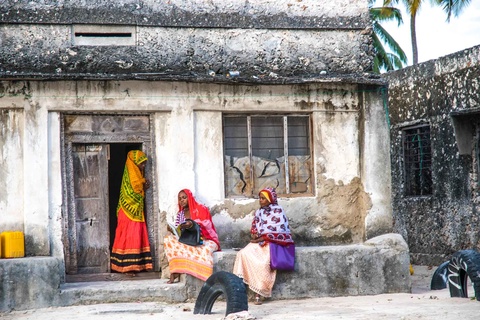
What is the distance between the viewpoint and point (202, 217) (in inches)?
401

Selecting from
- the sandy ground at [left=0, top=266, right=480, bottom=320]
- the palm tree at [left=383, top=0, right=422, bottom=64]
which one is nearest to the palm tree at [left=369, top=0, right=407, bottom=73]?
the palm tree at [left=383, top=0, right=422, bottom=64]

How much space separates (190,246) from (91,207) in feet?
4.79

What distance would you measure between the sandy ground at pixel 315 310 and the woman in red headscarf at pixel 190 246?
440mm

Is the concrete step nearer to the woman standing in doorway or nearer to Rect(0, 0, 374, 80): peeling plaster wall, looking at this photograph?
the woman standing in doorway

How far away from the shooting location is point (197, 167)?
10.6 m

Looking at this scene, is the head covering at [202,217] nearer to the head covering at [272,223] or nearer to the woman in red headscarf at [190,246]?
the woman in red headscarf at [190,246]

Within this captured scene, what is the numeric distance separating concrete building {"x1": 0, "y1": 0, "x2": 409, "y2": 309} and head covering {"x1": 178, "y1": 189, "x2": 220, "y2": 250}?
0.97 ft

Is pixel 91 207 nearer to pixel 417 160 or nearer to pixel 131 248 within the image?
pixel 131 248

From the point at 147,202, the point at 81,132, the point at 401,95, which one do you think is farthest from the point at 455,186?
the point at 81,132

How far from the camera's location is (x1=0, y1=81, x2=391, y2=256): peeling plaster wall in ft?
32.9

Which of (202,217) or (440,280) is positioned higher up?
(202,217)

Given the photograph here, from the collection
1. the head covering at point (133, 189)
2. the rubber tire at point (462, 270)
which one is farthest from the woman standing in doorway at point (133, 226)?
the rubber tire at point (462, 270)

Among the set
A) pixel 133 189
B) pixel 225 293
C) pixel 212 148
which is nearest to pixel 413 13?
pixel 212 148

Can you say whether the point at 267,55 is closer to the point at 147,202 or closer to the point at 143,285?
the point at 147,202
